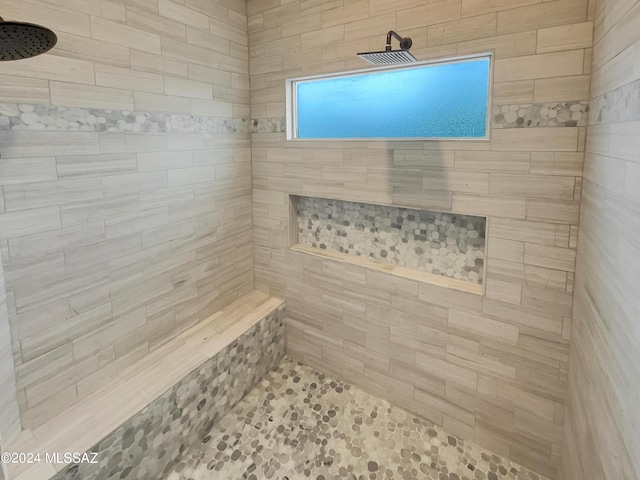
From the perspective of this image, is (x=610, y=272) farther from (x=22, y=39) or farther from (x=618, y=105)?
(x=22, y=39)

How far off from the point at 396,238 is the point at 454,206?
16.0 inches

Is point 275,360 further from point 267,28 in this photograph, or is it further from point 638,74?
point 638,74

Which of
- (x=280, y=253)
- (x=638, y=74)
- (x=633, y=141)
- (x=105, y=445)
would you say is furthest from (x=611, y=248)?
(x=105, y=445)

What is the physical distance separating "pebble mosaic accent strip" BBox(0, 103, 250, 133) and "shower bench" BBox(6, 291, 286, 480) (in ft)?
3.64

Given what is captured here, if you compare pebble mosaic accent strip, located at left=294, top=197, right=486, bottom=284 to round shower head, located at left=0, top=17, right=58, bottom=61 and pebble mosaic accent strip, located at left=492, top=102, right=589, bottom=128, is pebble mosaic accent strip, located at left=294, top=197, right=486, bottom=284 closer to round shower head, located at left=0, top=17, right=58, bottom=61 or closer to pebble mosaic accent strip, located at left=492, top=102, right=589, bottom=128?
pebble mosaic accent strip, located at left=492, top=102, right=589, bottom=128

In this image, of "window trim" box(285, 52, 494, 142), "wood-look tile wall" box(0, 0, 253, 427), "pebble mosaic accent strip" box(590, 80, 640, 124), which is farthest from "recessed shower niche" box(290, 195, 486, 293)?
"pebble mosaic accent strip" box(590, 80, 640, 124)

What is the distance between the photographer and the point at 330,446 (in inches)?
74.2

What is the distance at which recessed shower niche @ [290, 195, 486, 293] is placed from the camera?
6.14ft

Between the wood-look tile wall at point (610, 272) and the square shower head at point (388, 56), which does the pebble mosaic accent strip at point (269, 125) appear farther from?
the wood-look tile wall at point (610, 272)

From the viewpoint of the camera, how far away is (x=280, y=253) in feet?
8.06

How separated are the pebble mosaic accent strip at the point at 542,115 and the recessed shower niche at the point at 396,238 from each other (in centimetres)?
46

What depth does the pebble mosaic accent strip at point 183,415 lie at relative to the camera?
1.50 m

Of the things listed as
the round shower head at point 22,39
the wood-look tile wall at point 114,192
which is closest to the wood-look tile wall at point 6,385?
the wood-look tile wall at point 114,192

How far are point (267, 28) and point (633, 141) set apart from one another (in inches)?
77.1
